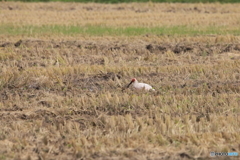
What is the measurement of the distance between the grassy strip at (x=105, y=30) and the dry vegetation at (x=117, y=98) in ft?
3.55

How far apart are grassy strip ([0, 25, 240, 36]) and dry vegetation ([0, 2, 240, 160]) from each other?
3.55 ft

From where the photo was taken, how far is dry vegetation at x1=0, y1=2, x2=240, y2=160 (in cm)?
779

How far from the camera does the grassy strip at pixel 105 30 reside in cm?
2023

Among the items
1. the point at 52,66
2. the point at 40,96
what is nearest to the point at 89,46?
the point at 52,66

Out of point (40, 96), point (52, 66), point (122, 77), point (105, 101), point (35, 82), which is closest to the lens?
point (105, 101)

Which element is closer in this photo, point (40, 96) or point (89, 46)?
point (40, 96)

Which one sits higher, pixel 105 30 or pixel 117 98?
pixel 117 98

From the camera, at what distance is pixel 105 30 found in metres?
21.2

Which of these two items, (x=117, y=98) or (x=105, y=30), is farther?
(x=105, y=30)

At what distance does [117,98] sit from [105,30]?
1122cm

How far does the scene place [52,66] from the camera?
45.9 ft

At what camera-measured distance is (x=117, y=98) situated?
33.3ft

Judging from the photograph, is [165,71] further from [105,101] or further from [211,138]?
[211,138]

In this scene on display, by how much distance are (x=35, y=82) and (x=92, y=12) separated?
50.3 feet
